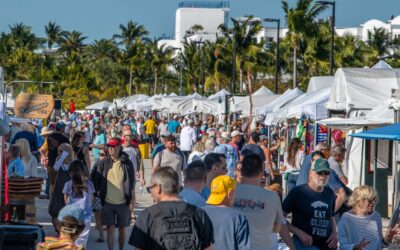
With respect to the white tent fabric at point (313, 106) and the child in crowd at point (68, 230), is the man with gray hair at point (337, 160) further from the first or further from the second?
the white tent fabric at point (313, 106)

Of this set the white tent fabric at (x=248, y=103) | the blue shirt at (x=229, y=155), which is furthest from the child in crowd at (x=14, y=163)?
the white tent fabric at (x=248, y=103)

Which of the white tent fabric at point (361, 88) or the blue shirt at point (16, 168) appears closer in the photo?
the blue shirt at point (16, 168)

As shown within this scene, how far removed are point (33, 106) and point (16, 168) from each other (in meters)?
14.4

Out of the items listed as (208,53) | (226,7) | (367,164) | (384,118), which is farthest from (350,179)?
(226,7)

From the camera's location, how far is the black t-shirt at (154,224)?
785 cm

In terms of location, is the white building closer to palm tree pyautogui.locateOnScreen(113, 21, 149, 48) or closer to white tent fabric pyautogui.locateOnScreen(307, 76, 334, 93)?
palm tree pyautogui.locateOnScreen(113, 21, 149, 48)

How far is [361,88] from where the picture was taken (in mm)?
23344

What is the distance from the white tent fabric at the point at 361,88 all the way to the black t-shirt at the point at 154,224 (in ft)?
50.6

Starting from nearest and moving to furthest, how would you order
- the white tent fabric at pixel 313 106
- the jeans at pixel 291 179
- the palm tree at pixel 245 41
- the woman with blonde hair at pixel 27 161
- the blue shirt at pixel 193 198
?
the blue shirt at pixel 193 198
the woman with blonde hair at pixel 27 161
the jeans at pixel 291 179
the white tent fabric at pixel 313 106
the palm tree at pixel 245 41

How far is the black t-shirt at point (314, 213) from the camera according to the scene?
9.90 metres

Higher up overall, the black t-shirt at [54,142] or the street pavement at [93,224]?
the black t-shirt at [54,142]

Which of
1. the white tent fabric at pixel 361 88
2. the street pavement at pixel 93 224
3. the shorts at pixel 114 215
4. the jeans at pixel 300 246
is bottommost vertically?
the street pavement at pixel 93 224

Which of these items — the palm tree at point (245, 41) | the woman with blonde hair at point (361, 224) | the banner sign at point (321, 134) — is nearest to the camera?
the woman with blonde hair at point (361, 224)

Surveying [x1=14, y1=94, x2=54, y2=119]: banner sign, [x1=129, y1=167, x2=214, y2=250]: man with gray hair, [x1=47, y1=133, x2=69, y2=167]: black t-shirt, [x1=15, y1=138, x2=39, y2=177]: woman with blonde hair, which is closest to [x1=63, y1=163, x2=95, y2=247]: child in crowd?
[x1=15, y1=138, x2=39, y2=177]: woman with blonde hair
